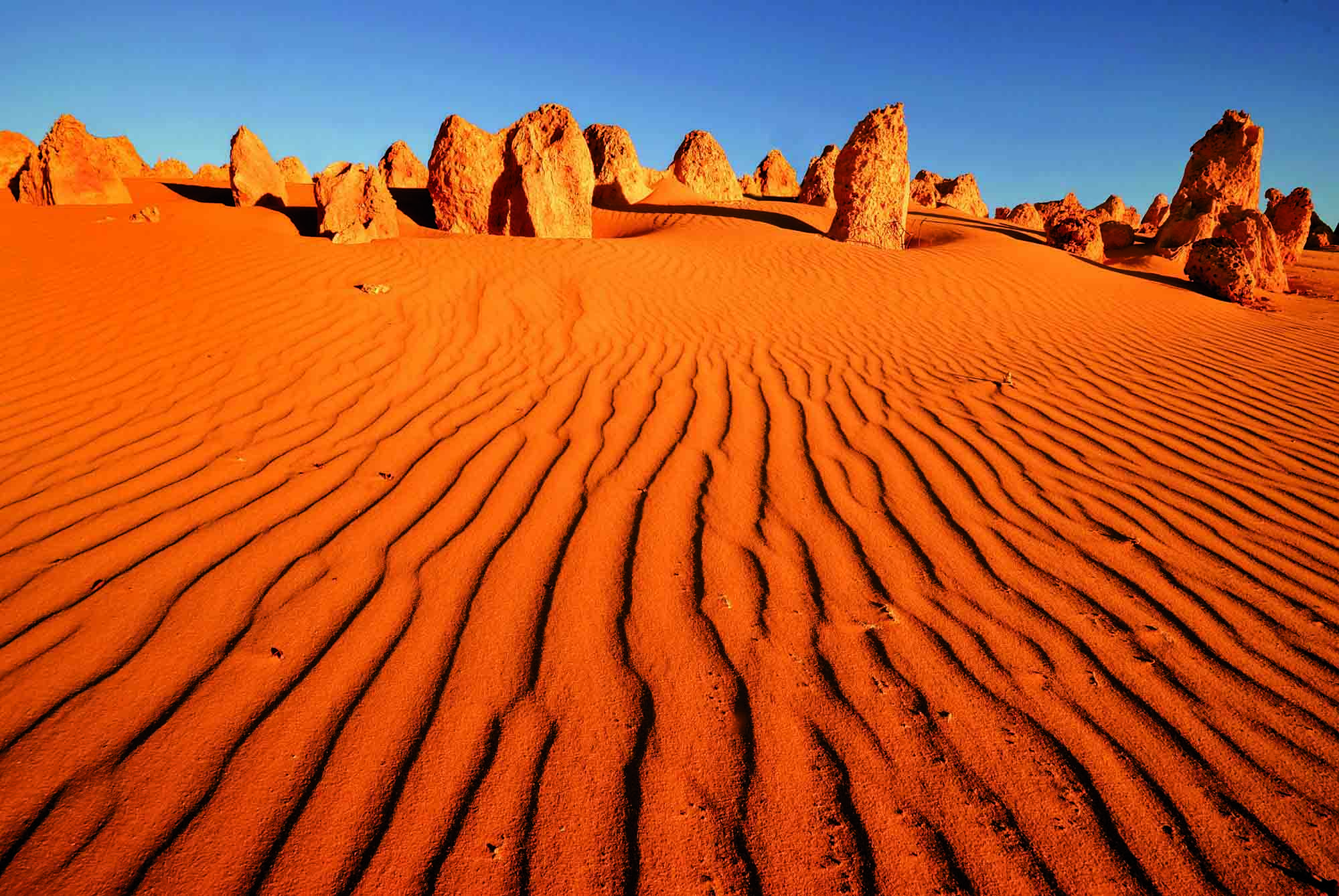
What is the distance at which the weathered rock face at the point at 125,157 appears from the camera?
14.8m

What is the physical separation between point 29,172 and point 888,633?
546 inches

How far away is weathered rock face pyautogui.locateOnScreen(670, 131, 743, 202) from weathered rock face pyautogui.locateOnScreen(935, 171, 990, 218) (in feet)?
31.0

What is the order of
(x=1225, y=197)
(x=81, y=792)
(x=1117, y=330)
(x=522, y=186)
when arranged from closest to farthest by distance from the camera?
(x=81, y=792), (x=1117, y=330), (x=522, y=186), (x=1225, y=197)

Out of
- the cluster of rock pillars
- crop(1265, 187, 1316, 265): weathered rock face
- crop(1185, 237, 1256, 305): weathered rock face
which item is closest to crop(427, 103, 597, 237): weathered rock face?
the cluster of rock pillars

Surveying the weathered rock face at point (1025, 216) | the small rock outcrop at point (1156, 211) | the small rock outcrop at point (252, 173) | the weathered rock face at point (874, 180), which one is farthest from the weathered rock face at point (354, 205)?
the small rock outcrop at point (1156, 211)

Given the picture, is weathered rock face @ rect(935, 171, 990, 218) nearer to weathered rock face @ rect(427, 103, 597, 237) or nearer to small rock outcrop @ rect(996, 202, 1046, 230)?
small rock outcrop @ rect(996, 202, 1046, 230)

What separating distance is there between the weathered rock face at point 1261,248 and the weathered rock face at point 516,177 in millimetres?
10735

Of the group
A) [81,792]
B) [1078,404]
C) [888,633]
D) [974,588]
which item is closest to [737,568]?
[888,633]

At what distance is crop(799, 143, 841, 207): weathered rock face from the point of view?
17188 mm

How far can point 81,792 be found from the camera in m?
1.30

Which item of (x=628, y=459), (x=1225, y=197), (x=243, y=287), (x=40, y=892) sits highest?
(x=1225, y=197)

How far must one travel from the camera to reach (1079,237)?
488 inches

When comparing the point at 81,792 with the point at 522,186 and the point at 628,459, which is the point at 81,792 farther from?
the point at 522,186

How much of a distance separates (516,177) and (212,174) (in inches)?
550
